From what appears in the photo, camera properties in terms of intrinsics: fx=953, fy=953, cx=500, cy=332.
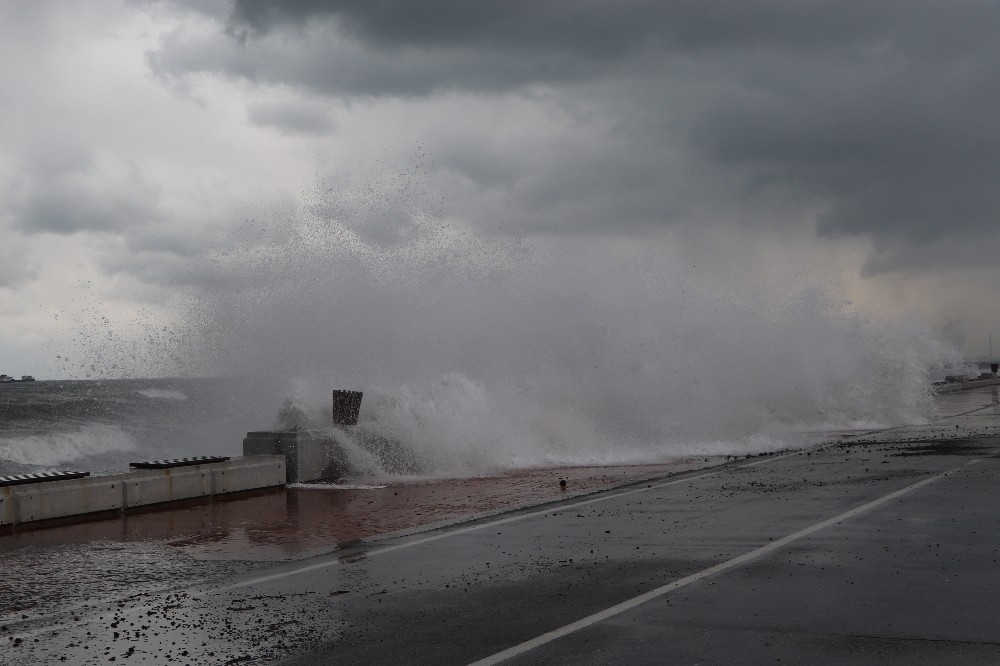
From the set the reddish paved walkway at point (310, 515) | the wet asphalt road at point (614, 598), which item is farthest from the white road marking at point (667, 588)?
the reddish paved walkway at point (310, 515)

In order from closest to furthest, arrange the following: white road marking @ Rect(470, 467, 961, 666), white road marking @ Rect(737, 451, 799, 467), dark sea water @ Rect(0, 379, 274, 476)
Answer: white road marking @ Rect(470, 467, 961, 666) → white road marking @ Rect(737, 451, 799, 467) → dark sea water @ Rect(0, 379, 274, 476)

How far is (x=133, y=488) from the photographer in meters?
13.2

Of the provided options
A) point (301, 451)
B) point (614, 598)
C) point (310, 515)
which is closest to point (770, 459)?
point (301, 451)

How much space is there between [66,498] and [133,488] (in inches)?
39.8

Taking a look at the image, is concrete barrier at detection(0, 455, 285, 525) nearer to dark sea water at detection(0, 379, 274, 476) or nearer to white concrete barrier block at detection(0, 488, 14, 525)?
white concrete barrier block at detection(0, 488, 14, 525)

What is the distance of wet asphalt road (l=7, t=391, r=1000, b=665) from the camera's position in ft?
19.5

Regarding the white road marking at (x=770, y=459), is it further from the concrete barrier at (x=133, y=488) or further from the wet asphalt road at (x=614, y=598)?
the concrete barrier at (x=133, y=488)

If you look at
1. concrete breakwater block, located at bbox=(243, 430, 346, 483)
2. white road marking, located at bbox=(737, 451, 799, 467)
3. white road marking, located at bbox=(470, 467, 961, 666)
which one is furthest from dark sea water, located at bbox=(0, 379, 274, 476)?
white road marking, located at bbox=(470, 467, 961, 666)

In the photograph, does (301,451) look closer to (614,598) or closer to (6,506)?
(6,506)

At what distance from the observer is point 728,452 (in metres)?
21.9

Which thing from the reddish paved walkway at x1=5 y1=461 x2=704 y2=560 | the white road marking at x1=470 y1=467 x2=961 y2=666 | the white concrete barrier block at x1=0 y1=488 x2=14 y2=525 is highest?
the white concrete barrier block at x1=0 y1=488 x2=14 y2=525

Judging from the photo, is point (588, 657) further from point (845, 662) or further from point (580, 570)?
point (580, 570)

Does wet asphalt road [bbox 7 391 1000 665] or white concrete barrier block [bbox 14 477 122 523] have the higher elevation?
white concrete barrier block [bbox 14 477 122 523]

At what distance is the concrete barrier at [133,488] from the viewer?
467 inches
